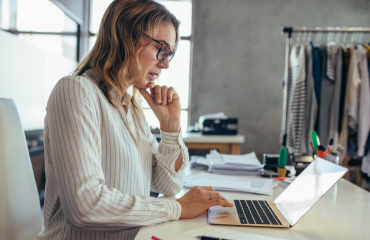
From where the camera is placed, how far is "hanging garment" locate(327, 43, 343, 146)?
2334 millimetres

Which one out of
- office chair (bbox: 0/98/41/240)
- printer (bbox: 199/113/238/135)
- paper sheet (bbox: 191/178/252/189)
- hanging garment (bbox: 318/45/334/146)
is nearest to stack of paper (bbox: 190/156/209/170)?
paper sheet (bbox: 191/178/252/189)

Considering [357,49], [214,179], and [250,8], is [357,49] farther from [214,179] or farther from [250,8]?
[214,179]

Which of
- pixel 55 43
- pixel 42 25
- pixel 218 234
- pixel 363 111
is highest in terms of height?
pixel 42 25

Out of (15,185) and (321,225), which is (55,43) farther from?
(321,225)

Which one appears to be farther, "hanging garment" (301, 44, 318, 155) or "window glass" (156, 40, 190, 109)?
"window glass" (156, 40, 190, 109)

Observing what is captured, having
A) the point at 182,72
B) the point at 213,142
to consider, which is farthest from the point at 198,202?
the point at 182,72

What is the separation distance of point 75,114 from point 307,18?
3.68 meters

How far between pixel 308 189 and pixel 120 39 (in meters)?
0.68

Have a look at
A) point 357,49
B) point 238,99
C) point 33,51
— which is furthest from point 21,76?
point 357,49

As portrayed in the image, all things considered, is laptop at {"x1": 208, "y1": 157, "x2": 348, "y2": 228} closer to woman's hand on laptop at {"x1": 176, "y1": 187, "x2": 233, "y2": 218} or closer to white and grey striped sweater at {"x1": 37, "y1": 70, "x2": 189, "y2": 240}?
woman's hand on laptop at {"x1": 176, "y1": 187, "x2": 233, "y2": 218}

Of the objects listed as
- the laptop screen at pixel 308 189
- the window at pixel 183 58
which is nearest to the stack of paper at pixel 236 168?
the laptop screen at pixel 308 189

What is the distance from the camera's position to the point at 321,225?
0.67m

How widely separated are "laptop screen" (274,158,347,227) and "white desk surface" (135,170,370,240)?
1.6 inches

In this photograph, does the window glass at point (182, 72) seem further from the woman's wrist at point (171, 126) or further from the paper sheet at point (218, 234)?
the paper sheet at point (218, 234)
